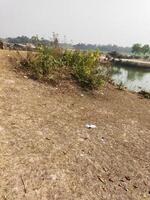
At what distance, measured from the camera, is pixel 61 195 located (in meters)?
2.76

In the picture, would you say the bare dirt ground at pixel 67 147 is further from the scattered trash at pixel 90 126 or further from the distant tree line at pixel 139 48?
the distant tree line at pixel 139 48

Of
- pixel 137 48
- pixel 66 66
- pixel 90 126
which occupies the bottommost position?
pixel 137 48

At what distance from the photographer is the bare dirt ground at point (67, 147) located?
2885mm

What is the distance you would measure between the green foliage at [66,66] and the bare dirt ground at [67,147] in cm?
101

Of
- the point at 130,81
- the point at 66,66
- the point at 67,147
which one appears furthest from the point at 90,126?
the point at 130,81

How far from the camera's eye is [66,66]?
8.19 m

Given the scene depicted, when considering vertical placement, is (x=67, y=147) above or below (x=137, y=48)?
above

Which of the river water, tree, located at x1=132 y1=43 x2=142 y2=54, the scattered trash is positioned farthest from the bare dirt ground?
tree, located at x1=132 y1=43 x2=142 y2=54

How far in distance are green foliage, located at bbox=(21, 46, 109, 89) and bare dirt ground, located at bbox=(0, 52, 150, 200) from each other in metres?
1.01

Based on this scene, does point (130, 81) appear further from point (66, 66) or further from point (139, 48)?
point (139, 48)

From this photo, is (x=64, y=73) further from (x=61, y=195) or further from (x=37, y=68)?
(x=61, y=195)

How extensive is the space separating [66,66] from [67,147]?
188 inches

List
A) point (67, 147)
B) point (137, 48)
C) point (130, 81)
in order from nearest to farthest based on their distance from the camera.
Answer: point (67, 147)
point (130, 81)
point (137, 48)

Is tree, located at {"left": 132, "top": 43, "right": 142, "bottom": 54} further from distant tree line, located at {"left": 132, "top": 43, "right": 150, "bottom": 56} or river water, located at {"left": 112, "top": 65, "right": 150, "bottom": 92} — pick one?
river water, located at {"left": 112, "top": 65, "right": 150, "bottom": 92}
